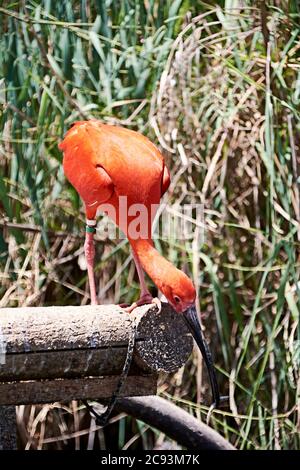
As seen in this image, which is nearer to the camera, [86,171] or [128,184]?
[128,184]

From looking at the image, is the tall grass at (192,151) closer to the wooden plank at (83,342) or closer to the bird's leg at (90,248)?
the bird's leg at (90,248)

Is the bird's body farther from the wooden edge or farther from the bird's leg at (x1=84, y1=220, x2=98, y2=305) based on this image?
the wooden edge

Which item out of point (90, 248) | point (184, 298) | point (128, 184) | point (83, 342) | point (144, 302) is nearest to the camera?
point (83, 342)

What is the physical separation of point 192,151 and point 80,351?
1723 mm

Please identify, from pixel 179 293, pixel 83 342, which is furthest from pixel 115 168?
pixel 83 342

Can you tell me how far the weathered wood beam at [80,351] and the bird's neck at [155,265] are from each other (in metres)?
0.17

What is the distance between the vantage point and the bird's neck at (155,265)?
300 centimetres

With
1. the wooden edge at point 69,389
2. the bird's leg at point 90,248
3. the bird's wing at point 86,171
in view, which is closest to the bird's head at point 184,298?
the wooden edge at point 69,389

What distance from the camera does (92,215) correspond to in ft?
11.1

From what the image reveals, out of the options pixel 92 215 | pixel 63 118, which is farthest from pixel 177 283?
pixel 63 118

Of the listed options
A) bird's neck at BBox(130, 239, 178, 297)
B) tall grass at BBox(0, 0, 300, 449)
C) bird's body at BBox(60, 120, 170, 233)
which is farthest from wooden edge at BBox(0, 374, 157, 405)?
tall grass at BBox(0, 0, 300, 449)

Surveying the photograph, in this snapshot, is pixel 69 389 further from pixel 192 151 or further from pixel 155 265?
pixel 192 151

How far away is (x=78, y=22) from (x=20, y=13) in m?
0.32

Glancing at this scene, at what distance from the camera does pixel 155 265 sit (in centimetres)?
308
